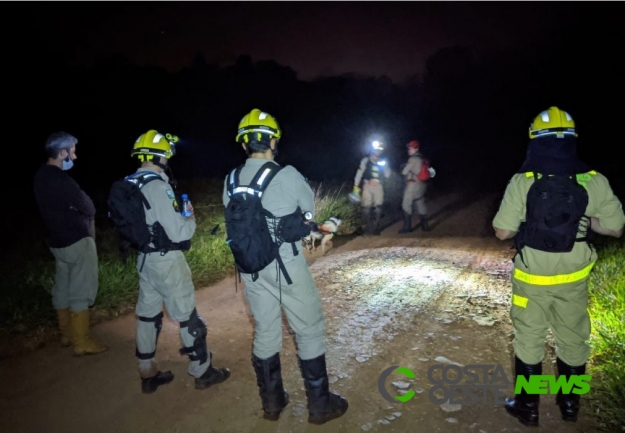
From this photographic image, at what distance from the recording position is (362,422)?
131 inches

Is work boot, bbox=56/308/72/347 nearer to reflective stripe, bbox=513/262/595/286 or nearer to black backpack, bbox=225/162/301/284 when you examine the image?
black backpack, bbox=225/162/301/284

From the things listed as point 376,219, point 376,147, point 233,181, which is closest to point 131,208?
point 233,181

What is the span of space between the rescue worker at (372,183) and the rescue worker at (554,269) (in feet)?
21.1

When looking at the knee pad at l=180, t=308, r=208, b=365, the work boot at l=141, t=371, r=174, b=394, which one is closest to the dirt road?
the work boot at l=141, t=371, r=174, b=394

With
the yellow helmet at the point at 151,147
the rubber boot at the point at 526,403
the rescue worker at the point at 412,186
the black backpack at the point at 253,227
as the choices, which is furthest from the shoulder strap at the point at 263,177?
the rescue worker at the point at 412,186

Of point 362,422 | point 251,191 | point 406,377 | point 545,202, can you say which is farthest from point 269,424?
point 545,202

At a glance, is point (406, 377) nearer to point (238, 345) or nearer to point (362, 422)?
A: point (362, 422)

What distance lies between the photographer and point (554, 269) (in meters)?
3.06

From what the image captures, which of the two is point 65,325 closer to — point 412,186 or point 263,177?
point 263,177

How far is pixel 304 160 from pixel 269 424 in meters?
23.3

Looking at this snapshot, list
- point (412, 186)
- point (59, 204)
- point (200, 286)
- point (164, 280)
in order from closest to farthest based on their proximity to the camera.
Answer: point (164, 280), point (59, 204), point (200, 286), point (412, 186)

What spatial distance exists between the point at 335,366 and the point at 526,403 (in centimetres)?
165

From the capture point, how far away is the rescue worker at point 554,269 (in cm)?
303

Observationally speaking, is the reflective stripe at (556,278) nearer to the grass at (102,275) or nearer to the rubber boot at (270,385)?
the rubber boot at (270,385)
